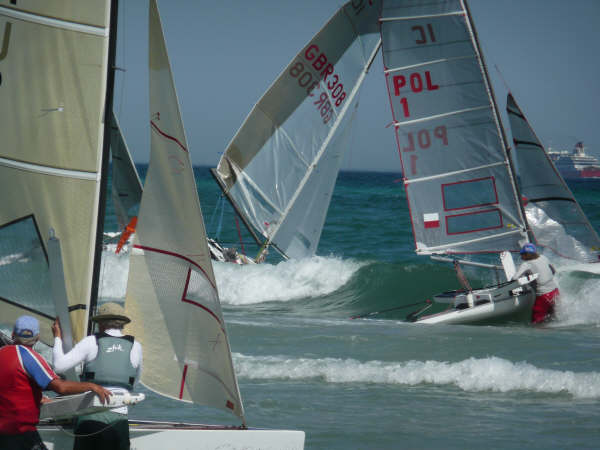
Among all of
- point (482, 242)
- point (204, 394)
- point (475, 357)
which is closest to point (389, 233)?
point (482, 242)

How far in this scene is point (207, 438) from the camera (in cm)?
396

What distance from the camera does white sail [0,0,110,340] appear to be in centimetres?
429

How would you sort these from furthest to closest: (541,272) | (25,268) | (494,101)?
1. (494,101)
2. (541,272)
3. (25,268)

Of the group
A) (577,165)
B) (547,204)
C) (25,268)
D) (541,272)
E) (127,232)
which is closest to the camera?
(25,268)

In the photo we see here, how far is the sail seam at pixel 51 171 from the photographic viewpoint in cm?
431

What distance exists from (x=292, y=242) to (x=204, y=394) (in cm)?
1116

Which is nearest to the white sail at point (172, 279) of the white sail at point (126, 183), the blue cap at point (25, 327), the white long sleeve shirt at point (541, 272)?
the blue cap at point (25, 327)

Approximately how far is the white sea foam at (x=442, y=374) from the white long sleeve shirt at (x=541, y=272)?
2.64 metres

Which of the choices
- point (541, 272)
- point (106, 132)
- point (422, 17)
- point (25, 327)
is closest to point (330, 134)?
point (422, 17)

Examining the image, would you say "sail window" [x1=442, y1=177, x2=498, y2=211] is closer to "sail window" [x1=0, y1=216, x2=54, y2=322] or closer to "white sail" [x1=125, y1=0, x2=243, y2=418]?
"white sail" [x1=125, y1=0, x2=243, y2=418]

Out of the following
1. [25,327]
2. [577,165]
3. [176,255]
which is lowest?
[25,327]

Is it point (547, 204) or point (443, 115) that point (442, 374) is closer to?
point (547, 204)

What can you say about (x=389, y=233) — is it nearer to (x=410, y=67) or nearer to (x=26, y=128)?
(x=410, y=67)

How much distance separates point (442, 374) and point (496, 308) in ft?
10.7
